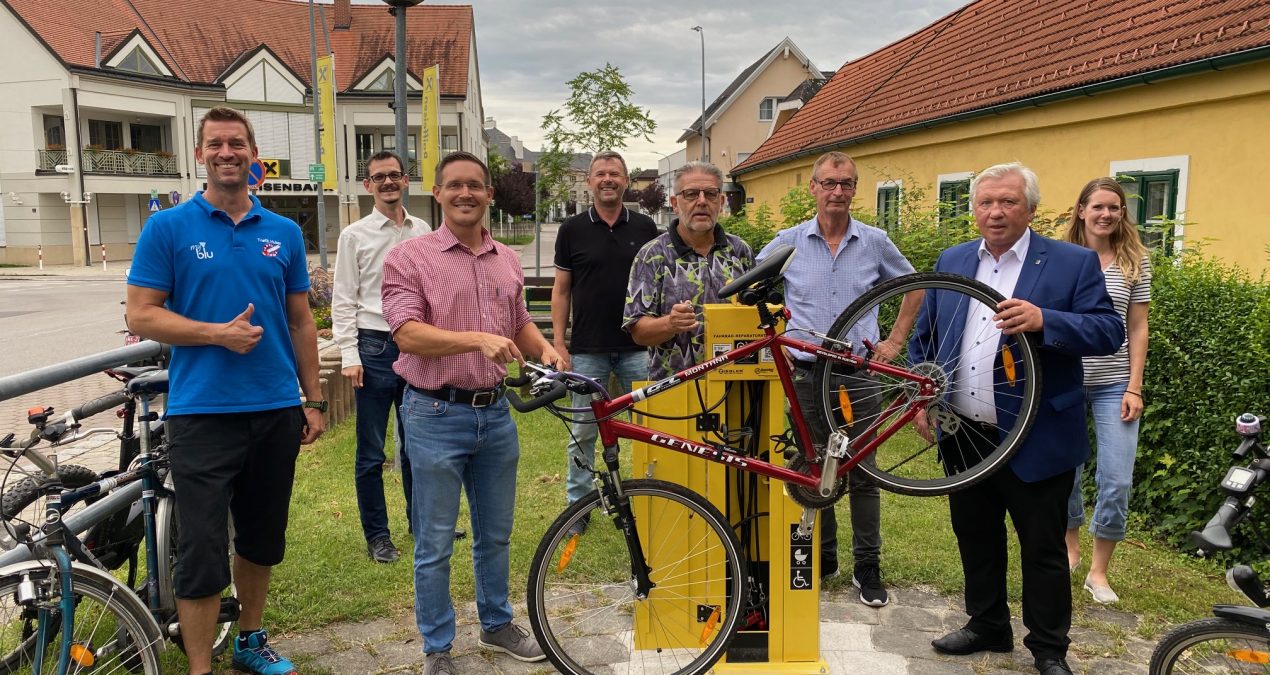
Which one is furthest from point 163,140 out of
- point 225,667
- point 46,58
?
point 225,667

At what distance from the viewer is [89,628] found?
9.47ft

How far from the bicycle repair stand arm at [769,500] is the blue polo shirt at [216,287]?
1.53 m

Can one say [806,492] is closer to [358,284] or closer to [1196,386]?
[358,284]

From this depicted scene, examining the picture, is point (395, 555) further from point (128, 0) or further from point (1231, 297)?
point (128, 0)

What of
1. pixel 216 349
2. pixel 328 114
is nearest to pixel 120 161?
pixel 328 114

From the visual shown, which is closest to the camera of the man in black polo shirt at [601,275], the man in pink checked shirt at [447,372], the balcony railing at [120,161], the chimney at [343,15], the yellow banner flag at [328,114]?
the man in pink checked shirt at [447,372]

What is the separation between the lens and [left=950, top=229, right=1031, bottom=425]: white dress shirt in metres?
3.55

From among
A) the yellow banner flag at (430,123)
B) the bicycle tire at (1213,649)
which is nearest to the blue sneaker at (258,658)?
the bicycle tire at (1213,649)

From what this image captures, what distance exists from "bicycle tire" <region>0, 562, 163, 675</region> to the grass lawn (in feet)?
3.54

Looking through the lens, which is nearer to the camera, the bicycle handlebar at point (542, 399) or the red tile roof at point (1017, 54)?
the bicycle handlebar at point (542, 399)

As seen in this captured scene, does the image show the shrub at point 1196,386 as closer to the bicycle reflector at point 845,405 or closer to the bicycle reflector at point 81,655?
the bicycle reflector at point 845,405

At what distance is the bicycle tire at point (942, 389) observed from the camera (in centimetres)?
336

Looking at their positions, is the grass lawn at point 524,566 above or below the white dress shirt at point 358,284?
below

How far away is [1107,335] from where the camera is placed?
11.0 ft
